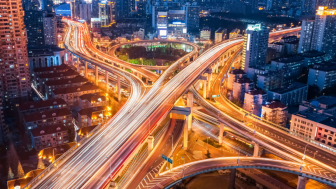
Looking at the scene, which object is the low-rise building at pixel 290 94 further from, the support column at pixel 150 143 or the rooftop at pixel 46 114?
the rooftop at pixel 46 114

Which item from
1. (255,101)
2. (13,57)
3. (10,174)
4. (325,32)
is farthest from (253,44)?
(10,174)

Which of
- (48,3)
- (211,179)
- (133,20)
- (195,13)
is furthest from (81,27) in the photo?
(211,179)

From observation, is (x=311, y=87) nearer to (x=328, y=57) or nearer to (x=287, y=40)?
(x=328, y=57)

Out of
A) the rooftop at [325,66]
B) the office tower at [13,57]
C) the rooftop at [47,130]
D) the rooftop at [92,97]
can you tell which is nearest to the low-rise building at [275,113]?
the rooftop at [325,66]

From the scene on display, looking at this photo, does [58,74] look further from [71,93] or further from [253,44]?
[253,44]

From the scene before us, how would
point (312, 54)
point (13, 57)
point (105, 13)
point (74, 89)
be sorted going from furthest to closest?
1. point (105, 13)
2. point (312, 54)
3. point (74, 89)
4. point (13, 57)

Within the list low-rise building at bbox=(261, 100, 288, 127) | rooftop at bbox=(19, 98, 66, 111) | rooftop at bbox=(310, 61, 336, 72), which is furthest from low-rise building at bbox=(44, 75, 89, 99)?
rooftop at bbox=(310, 61, 336, 72)
